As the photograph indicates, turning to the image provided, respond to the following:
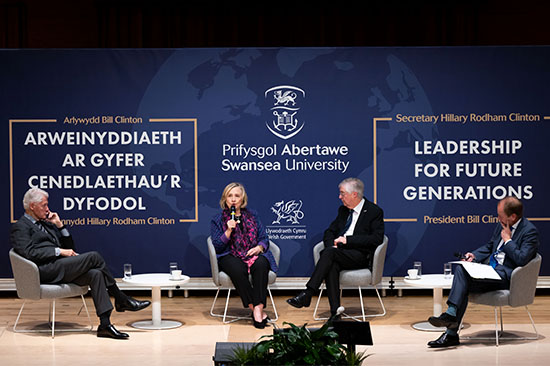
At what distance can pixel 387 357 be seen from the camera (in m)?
5.41

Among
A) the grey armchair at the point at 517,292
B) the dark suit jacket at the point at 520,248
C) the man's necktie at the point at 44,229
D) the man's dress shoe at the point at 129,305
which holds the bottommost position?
the man's dress shoe at the point at 129,305

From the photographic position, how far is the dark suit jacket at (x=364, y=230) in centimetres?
673

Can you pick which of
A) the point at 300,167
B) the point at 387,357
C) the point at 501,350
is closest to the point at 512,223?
the point at 501,350

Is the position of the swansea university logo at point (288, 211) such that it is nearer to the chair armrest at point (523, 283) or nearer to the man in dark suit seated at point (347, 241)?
the man in dark suit seated at point (347, 241)

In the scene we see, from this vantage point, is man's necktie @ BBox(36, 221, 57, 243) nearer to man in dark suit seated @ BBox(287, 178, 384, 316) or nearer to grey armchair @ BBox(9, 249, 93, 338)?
grey armchair @ BBox(9, 249, 93, 338)

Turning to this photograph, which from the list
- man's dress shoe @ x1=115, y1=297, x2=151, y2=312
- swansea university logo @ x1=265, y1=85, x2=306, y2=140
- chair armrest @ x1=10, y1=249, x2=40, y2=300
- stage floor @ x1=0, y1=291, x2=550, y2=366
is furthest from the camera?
swansea university logo @ x1=265, y1=85, x2=306, y2=140

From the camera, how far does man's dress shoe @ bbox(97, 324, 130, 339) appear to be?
19.7 feet

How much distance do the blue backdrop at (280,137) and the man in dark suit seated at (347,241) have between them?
0.59 metres

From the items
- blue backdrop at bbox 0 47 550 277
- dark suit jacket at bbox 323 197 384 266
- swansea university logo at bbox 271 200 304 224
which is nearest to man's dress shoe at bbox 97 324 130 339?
blue backdrop at bbox 0 47 550 277

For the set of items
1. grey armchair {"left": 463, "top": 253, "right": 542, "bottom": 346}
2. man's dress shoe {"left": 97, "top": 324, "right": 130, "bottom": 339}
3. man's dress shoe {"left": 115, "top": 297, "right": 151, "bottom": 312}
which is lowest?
man's dress shoe {"left": 97, "top": 324, "right": 130, "bottom": 339}

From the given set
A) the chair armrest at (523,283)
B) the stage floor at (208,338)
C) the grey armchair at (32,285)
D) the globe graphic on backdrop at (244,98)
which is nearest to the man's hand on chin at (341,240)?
the stage floor at (208,338)

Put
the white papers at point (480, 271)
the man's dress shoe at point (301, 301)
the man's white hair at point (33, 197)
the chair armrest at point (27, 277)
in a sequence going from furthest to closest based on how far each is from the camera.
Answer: the man's dress shoe at point (301, 301) → the man's white hair at point (33, 197) → the chair armrest at point (27, 277) → the white papers at point (480, 271)

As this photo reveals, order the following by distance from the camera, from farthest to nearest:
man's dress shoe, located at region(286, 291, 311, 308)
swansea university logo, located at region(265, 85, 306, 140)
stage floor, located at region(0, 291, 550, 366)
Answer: swansea university logo, located at region(265, 85, 306, 140)
man's dress shoe, located at region(286, 291, 311, 308)
stage floor, located at region(0, 291, 550, 366)

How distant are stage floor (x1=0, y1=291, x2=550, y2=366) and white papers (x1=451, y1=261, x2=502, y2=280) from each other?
54cm
